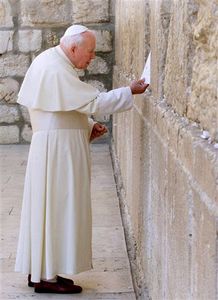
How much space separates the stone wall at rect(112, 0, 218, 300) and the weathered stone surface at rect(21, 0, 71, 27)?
5119mm

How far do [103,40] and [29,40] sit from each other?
956 mm

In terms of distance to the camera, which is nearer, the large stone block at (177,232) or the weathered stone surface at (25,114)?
the large stone block at (177,232)

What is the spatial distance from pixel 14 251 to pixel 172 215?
100.0 inches

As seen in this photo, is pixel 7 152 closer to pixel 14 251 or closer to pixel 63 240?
pixel 14 251

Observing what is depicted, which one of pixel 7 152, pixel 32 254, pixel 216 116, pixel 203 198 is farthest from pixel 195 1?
pixel 7 152

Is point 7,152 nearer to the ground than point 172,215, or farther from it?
nearer to the ground

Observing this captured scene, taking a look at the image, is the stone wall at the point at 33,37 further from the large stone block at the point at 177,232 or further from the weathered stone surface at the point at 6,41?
the large stone block at the point at 177,232

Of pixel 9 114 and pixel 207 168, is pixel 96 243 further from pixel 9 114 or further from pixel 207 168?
pixel 9 114

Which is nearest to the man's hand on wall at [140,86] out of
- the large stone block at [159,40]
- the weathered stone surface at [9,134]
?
Result: the large stone block at [159,40]

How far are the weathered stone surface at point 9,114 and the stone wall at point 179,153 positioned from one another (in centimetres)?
544

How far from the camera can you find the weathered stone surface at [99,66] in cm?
898

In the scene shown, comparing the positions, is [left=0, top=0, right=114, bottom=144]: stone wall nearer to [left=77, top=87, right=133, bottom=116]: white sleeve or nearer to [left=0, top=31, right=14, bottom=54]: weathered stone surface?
[left=0, top=31, right=14, bottom=54]: weathered stone surface

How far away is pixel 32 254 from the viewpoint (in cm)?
388

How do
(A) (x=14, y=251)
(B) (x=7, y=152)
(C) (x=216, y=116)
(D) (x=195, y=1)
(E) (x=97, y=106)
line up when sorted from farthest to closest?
1. (B) (x=7, y=152)
2. (A) (x=14, y=251)
3. (E) (x=97, y=106)
4. (D) (x=195, y=1)
5. (C) (x=216, y=116)
